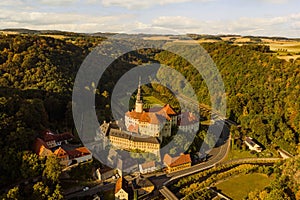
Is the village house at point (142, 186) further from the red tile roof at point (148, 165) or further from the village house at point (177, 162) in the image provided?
the village house at point (177, 162)

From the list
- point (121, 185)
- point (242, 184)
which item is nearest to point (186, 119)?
point (242, 184)

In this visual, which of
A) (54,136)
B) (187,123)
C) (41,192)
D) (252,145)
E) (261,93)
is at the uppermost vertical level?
(261,93)

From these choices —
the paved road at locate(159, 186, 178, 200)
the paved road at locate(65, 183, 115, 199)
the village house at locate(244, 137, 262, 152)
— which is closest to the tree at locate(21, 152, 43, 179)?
the paved road at locate(65, 183, 115, 199)

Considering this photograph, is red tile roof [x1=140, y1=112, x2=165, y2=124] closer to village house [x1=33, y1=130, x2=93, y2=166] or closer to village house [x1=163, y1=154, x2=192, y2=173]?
village house [x1=163, y1=154, x2=192, y2=173]

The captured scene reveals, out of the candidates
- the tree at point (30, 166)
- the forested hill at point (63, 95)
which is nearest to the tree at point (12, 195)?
the tree at point (30, 166)

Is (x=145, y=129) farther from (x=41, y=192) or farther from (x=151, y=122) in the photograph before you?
(x=41, y=192)

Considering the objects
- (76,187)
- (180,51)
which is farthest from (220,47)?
(76,187)

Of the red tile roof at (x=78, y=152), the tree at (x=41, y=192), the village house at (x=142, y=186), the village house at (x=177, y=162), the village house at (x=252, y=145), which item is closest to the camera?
the tree at (x=41, y=192)
